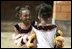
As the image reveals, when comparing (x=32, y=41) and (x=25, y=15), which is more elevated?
(x=25, y=15)

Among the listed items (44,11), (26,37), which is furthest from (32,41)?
(44,11)

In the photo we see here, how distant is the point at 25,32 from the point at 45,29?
0.09 metres

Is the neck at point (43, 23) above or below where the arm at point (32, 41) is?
above

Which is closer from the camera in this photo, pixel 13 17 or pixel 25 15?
pixel 25 15

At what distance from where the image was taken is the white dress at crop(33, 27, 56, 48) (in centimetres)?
95

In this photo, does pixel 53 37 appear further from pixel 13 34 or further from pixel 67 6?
pixel 67 6

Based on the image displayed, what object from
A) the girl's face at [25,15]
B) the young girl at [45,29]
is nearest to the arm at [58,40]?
the young girl at [45,29]

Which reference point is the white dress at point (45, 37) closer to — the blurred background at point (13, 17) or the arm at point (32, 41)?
the arm at point (32, 41)

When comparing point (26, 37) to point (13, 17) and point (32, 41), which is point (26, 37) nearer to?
point (32, 41)

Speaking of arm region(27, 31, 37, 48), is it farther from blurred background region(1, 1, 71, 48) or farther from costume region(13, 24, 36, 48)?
blurred background region(1, 1, 71, 48)

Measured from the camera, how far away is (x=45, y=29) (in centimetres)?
94

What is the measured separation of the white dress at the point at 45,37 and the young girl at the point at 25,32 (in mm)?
23

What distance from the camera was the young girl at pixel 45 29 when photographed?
945 millimetres

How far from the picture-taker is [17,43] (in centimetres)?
98
